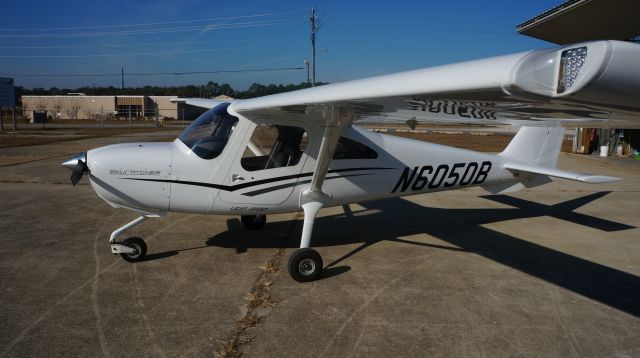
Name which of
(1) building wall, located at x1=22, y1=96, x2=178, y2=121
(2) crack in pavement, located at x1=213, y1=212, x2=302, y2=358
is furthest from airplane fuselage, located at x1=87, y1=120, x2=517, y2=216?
(1) building wall, located at x1=22, y1=96, x2=178, y2=121

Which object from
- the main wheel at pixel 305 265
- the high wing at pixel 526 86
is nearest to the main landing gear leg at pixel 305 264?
the main wheel at pixel 305 265

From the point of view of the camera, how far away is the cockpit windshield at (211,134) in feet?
16.3

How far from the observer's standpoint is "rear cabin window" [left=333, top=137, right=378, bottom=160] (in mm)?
5555

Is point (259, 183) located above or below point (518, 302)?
above

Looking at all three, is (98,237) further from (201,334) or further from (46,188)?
(46,188)

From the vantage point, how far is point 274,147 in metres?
5.23

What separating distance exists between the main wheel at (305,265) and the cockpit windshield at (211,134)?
1556 millimetres

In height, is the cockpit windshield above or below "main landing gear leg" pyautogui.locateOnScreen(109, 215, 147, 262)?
above

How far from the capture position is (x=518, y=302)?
4.31 meters

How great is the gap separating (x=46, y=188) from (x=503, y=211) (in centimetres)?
1070

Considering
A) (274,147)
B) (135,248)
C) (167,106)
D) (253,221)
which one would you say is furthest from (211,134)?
(167,106)

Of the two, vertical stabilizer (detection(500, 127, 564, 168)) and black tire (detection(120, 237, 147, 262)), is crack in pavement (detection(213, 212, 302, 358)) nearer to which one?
black tire (detection(120, 237, 147, 262))

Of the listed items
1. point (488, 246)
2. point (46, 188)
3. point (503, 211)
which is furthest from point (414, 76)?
point (46, 188)

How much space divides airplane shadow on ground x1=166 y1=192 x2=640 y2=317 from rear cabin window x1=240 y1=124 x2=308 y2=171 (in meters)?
1.42
